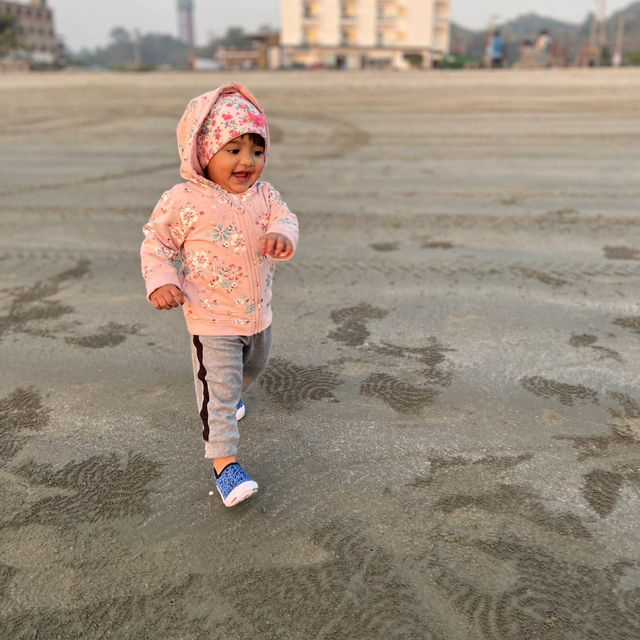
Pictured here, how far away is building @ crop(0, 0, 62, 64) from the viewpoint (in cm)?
9531

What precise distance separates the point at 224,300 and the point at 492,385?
135 cm

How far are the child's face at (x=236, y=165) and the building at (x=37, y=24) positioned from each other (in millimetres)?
105155

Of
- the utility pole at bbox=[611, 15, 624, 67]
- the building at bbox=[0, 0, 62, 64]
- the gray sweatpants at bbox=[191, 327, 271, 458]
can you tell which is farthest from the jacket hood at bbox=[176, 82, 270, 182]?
the building at bbox=[0, 0, 62, 64]

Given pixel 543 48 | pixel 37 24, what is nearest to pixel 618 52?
pixel 543 48

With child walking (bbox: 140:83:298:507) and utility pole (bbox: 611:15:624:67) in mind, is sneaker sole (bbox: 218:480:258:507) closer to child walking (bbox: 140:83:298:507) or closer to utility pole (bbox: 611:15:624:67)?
child walking (bbox: 140:83:298:507)

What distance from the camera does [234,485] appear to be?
81.7 inches

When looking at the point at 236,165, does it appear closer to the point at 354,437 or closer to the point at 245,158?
the point at 245,158

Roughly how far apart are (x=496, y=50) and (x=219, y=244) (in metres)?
25.9

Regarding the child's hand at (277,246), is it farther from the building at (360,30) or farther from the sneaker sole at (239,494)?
the building at (360,30)

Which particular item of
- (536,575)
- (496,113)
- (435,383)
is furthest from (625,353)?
(496,113)

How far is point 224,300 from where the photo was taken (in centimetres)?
218

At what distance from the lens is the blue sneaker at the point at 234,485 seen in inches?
80.7

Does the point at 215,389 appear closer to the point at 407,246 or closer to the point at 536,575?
the point at 536,575

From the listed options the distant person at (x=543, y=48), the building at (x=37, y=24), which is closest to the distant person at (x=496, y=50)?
the distant person at (x=543, y=48)
